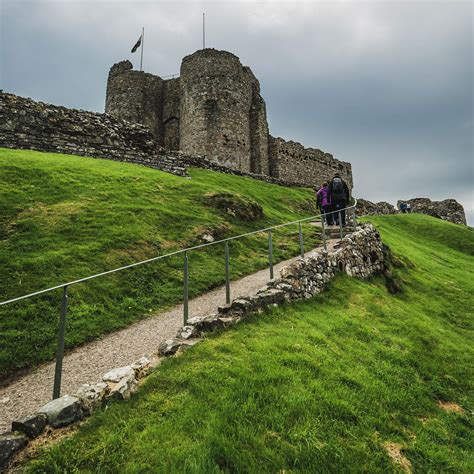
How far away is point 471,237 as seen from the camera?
31.5m

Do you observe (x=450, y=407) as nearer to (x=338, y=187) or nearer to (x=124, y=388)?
(x=124, y=388)

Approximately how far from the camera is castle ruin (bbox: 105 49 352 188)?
35531mm

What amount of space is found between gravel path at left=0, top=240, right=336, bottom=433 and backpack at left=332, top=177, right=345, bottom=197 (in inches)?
341

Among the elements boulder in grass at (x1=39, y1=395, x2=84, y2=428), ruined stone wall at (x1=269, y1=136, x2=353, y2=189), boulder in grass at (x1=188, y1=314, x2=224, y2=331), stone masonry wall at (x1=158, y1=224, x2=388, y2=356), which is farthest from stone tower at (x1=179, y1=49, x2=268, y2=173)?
boulder in grass at (x1=39, y1=395, x2=84, y2=428)

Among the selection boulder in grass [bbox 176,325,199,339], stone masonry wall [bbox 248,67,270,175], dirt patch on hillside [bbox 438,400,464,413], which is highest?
stone masonry wall [bbox 248,67,270,175]

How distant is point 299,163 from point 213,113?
12.2 m

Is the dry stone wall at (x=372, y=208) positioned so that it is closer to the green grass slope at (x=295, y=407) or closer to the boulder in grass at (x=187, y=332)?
the green grass slope at (x=295, y=407)

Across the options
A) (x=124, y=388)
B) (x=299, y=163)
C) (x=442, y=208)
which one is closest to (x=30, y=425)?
(x=124, y=388)

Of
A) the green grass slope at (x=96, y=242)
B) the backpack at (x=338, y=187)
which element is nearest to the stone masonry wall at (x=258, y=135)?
the green grass slope at (x=96, y=242)

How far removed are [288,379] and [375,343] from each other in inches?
138

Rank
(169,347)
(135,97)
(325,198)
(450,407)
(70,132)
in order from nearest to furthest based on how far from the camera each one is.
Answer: (169,347) → (450,407) → (325,198) → (70,132) → (135,97)

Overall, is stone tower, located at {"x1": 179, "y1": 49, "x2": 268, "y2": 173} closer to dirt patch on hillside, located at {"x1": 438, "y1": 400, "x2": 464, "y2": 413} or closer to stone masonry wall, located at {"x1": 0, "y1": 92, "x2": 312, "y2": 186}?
stone masonry wall, located at {"x1": 0, "y1": 92, "x2": 312, "y2": 186}

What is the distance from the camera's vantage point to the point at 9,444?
4.02 metres

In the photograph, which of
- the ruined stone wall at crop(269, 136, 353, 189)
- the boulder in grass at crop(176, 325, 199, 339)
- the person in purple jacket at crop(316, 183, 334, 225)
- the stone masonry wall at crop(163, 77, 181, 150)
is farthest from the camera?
the stone masonry wall at crop(163, 77, 181, 150)
